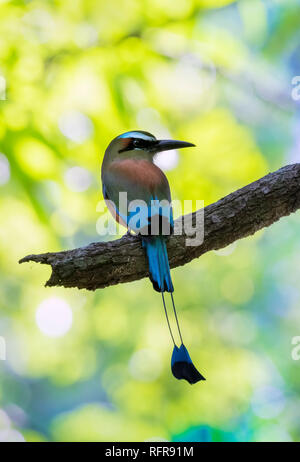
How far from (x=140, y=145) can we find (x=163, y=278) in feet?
3.18

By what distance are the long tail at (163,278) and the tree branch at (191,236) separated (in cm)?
8

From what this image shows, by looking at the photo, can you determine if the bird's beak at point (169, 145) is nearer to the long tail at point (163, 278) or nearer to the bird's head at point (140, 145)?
the bird's head at point (140, 145)

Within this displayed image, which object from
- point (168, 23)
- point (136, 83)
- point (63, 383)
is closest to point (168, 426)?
point (63, 383)

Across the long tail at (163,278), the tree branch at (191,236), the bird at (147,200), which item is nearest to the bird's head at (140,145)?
the bird at (147,200)

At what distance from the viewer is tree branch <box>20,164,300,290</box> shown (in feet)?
8.58

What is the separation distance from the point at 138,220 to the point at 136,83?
1393 mm

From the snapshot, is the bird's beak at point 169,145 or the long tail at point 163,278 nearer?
the long tail at point 163,278

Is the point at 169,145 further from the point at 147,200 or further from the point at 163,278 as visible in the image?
the point at 163,278

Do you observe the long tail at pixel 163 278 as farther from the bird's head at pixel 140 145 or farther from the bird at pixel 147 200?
the bird's head at pixel 140 145

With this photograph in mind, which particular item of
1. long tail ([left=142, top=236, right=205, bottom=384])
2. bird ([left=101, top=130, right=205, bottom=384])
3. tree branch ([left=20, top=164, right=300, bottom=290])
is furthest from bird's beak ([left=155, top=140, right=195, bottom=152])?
long tail ([left=142, top=236, right=205, bottom=384])

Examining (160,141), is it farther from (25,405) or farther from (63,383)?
(25,405)

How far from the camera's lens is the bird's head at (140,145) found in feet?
10.7

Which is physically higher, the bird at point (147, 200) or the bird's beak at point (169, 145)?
the bird's beak at point (169, 145)

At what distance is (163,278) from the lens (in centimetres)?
264
